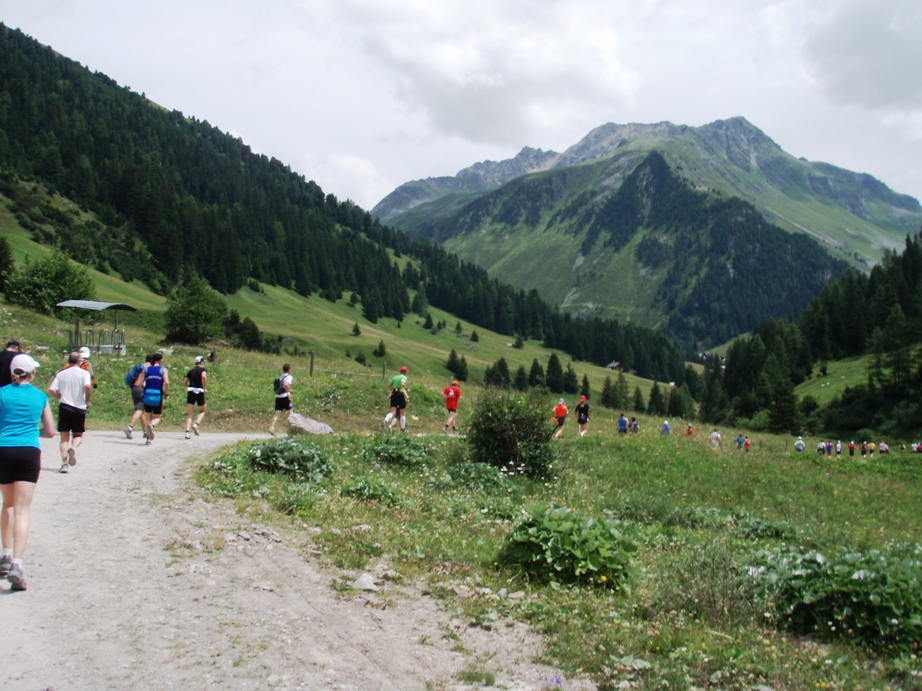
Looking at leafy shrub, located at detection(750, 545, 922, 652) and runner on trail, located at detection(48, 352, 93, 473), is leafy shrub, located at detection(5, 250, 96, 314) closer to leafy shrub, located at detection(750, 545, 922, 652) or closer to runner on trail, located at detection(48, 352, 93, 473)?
runner on trail, located at detection(48, 352, 93, 473)

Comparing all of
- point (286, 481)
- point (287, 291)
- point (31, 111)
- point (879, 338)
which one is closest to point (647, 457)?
point (286, 481)

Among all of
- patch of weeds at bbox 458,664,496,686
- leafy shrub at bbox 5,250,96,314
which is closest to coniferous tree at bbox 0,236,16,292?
leafy shrub at bbox 5,250,96,314

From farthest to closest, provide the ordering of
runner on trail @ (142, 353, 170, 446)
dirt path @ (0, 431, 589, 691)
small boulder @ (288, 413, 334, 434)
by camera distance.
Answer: small boulder @ (288, 413, 334, 434)
runner on trail @ (142, 353, 170, 446)
dirt path @ (0, 431, 589, 691)

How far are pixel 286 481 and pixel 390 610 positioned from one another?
648 cm

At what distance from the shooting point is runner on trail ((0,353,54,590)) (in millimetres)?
7164

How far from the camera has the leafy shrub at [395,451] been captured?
16984 mm

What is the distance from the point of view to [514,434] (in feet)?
57.9

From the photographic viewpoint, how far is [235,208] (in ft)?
622

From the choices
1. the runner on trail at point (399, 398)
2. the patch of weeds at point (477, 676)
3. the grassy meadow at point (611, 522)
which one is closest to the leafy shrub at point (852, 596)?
the grassy meadow at point (611, 522)

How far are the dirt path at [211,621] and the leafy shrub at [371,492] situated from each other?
2.79 metres

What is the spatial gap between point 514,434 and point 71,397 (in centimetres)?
1081

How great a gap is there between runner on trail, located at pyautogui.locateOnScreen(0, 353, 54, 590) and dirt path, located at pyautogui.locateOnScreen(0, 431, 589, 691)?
1.62 ft

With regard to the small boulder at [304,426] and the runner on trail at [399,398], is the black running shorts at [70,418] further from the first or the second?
the runner on trail at [399,398]

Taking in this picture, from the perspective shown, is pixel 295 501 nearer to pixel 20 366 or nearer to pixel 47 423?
pixel 47 423
